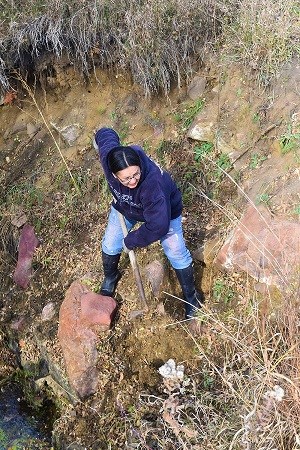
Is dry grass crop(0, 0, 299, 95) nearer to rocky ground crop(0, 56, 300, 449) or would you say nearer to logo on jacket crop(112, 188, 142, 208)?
rocky ground crop(0, 56, 300, 449)

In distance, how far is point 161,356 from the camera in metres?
3.33

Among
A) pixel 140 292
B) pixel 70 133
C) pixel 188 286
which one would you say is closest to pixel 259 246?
pixel 188 286

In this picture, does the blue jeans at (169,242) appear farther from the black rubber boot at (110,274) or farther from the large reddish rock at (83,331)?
the large reddish rock at (83,331)

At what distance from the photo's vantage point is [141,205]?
2.83 m

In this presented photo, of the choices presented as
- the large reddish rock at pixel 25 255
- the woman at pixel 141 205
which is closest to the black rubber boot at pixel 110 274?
the woman at pixel 141 205

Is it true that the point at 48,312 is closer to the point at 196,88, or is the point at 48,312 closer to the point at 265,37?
the point at 196,88

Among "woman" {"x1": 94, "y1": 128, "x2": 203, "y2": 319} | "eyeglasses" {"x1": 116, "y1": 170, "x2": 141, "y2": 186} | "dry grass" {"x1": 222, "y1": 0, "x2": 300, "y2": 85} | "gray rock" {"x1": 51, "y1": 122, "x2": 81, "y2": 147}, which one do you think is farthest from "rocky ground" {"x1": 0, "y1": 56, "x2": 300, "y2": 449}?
"eyeglasses" {"x1": 116, "y1": 170, "x2": 141, "y2": 186}

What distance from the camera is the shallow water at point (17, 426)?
11.0 ft

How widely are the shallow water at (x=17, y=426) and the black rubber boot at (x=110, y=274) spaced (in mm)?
989

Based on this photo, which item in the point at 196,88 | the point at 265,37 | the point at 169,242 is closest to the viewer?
the point at 169,242

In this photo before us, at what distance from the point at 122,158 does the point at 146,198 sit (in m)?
0.27

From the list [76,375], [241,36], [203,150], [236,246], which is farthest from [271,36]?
[76,375]

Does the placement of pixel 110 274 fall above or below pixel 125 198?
below

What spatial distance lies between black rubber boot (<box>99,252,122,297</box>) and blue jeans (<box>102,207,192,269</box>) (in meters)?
0.06
